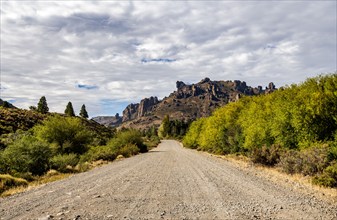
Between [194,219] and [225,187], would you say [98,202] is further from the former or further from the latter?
[225,187]

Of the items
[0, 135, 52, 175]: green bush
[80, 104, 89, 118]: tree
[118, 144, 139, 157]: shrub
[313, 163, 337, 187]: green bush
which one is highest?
[80, 104, 89, 118]: tree

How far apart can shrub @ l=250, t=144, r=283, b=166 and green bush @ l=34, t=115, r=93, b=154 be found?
72.2 ft

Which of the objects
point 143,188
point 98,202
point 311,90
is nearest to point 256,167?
point 311,90

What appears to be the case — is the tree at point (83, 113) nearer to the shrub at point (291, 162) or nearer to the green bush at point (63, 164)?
the green bush at point (63, 164)

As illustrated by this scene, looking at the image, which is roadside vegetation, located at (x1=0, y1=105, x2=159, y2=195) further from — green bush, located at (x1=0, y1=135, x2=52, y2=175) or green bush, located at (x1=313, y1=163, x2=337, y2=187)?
green bush, located at (x1=313, y1=163, x2=337, y2=187)

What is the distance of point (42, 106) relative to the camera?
4407 inches

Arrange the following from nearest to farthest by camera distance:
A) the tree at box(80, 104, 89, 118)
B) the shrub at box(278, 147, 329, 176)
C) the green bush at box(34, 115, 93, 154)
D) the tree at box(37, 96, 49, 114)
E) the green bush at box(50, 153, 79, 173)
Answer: the shrub at box(278, 147, 329, 176) → the green bush at box(50, 153, 79, 173) → the green bush at box(34, 115, 93, 154) → the tree at box(37, 96, 49, 114) → the tree at box(80, 104, 89, 118)

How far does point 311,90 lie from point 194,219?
18065mm

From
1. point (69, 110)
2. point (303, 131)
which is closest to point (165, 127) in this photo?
point (69, 110)

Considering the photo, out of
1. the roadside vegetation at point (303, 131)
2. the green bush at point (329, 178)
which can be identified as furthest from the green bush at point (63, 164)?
the green bush at point (329, 178)

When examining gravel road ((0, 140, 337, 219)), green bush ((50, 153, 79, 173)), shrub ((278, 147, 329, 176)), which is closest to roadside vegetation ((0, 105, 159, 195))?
green bush ((50, 153, 79, 173))

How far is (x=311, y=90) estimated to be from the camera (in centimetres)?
2356

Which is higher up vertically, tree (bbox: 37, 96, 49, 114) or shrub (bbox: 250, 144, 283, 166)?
tree (bbox: 37, 96, 49, 114)

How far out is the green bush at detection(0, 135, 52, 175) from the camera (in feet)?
74.0
